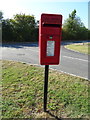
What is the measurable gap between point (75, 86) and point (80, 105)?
0.99m

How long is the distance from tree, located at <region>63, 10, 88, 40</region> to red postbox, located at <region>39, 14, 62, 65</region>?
92.2 ft

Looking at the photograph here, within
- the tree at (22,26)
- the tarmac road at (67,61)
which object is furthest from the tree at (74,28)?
the tarmac road at (67,61)

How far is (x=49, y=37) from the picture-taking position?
2.54 metres

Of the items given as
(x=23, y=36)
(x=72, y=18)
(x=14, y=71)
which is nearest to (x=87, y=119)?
(x=14, y=71)

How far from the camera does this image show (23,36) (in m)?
22.4

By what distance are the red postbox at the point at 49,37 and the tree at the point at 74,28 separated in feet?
92.2

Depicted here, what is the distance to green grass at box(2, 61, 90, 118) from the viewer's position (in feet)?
9.23

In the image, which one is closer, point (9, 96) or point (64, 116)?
point (64, 116)

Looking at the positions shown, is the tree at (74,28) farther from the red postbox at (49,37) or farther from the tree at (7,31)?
the red postbox at (49,37)

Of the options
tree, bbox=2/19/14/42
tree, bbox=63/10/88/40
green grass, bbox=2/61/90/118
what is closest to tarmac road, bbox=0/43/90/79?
green grass, bbox=2/61/90/118

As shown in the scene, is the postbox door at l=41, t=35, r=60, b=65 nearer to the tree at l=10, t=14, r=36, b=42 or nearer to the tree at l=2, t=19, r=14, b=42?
the tree at l=2, t=19, r=14, b=42

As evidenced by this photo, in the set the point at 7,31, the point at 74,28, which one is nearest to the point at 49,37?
the point at 7,31

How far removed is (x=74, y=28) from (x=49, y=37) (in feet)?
106

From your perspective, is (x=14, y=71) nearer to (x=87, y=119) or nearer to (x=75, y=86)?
(x=75, y=86)
